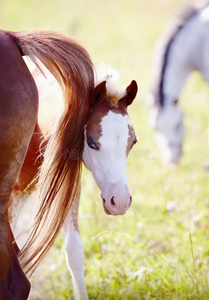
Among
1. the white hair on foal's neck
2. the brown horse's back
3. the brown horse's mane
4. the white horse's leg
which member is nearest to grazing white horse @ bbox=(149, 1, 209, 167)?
the white horse's leg

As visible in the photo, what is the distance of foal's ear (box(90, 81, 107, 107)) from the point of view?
6.14 ft

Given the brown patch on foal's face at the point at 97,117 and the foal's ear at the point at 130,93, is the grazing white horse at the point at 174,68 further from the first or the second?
the brown patch on foal's face at the point at 97,117

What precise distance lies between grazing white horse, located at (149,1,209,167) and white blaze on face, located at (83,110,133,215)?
3.50 meters

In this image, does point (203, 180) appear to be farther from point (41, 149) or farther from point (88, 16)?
point (88, 16)

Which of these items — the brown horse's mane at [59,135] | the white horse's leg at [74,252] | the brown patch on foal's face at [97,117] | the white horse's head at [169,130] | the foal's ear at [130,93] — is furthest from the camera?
the white horse's head at [169,130]

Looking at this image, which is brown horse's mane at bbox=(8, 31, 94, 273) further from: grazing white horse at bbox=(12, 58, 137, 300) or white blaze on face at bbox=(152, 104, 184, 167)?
white blaze on face at bbox=(152, 104, 184, 167)

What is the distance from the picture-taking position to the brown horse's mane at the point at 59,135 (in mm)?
1788

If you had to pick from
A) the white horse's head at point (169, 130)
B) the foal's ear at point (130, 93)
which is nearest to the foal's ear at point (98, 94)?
the foal's ear at point (130, 93)

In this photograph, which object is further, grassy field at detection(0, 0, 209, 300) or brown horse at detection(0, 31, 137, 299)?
grassy field at detection(0, 0, 209, 300)

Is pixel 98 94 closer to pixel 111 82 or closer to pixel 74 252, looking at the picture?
pixel 111 82

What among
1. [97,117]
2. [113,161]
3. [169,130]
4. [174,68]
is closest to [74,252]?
[113,161]

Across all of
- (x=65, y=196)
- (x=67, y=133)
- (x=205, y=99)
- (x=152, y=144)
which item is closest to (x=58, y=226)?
(x=65, y=196)

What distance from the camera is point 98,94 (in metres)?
1.91

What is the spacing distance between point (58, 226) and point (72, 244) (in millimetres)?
509
